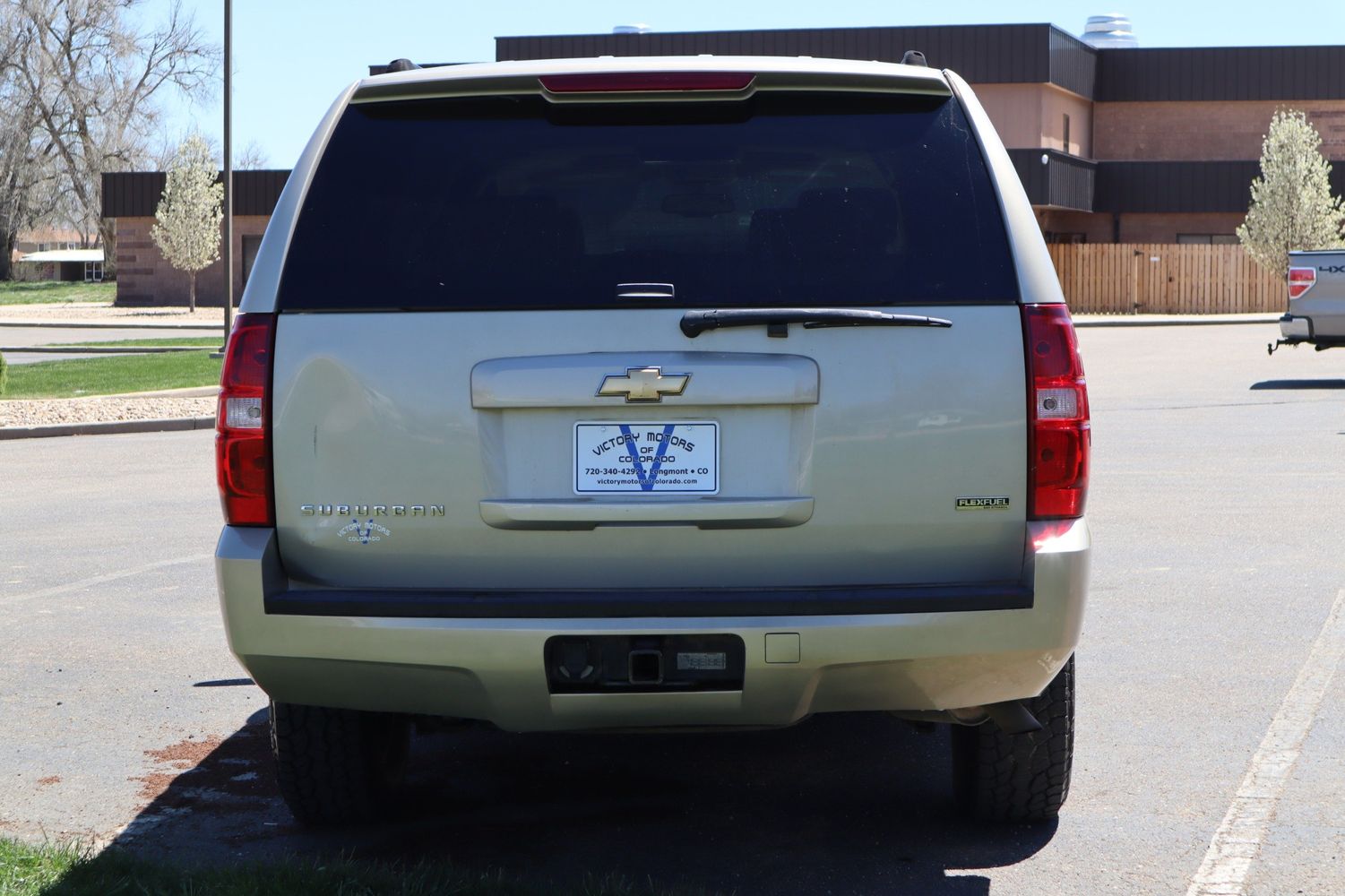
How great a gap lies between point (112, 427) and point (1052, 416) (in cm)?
1481

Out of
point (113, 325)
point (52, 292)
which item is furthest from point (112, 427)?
point (52, 292)

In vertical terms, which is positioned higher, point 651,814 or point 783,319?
point 783,319

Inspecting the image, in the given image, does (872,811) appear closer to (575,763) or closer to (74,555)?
(575,763)

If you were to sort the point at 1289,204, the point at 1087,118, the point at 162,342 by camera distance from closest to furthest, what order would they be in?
the point at 162,342, the point at 1289,204, the point at 1087,118

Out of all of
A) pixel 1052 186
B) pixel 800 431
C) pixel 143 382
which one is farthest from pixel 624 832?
pixel 1052 186

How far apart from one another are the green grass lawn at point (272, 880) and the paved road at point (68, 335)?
27206 millimetres

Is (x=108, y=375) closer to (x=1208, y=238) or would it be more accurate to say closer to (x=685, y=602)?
(x=685, y=602)

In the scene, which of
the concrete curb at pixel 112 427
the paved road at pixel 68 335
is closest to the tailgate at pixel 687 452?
the concrete curb at pixel 112 427

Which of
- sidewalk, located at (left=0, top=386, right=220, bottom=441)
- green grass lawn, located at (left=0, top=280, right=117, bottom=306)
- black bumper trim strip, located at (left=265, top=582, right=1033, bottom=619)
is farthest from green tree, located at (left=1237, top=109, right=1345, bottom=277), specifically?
black bumper trim strip, located at (left=265, top=582, right=1033, bottom=619)

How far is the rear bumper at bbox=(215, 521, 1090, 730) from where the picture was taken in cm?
385

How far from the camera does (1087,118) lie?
190ft

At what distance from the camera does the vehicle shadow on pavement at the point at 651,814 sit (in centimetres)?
443

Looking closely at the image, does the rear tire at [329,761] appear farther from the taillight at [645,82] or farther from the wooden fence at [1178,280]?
the wooden fence at [1178,280]

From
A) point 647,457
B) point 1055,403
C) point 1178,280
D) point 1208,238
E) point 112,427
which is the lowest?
point 112,427
